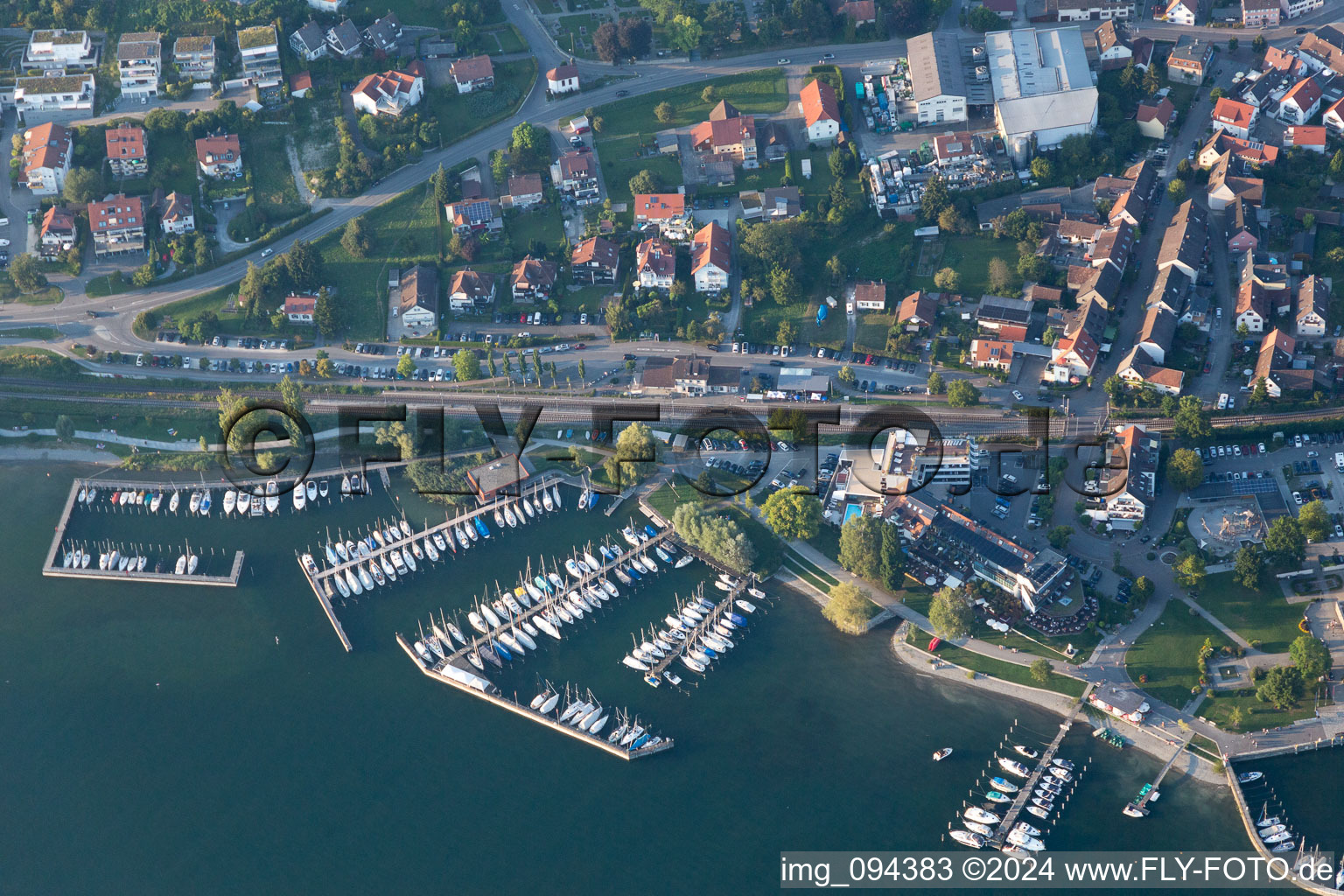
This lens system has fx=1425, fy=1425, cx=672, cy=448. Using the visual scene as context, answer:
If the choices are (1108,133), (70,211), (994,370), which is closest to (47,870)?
(70,211)

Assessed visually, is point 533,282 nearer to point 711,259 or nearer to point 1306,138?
point 711,259

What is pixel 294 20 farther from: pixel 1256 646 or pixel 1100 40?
pixel 1256 646

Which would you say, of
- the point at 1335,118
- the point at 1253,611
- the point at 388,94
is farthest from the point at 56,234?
the point at 1335,118

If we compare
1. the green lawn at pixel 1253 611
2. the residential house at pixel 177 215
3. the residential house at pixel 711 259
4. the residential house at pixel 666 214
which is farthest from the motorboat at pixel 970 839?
the residential house at pixel 177 215

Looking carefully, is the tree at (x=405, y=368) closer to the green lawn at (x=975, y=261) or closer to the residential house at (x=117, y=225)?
the residential house at (x=117, y=225)

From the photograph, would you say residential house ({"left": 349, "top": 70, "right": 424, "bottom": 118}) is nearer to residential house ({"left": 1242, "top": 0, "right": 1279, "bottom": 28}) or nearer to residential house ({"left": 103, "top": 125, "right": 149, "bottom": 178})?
residential house ({"left": 103, "top": 125, "right": 149, "bottom": 178})

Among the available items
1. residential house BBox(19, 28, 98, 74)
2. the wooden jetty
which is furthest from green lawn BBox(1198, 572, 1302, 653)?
residential house BBox(19, 28, 98, 74)
